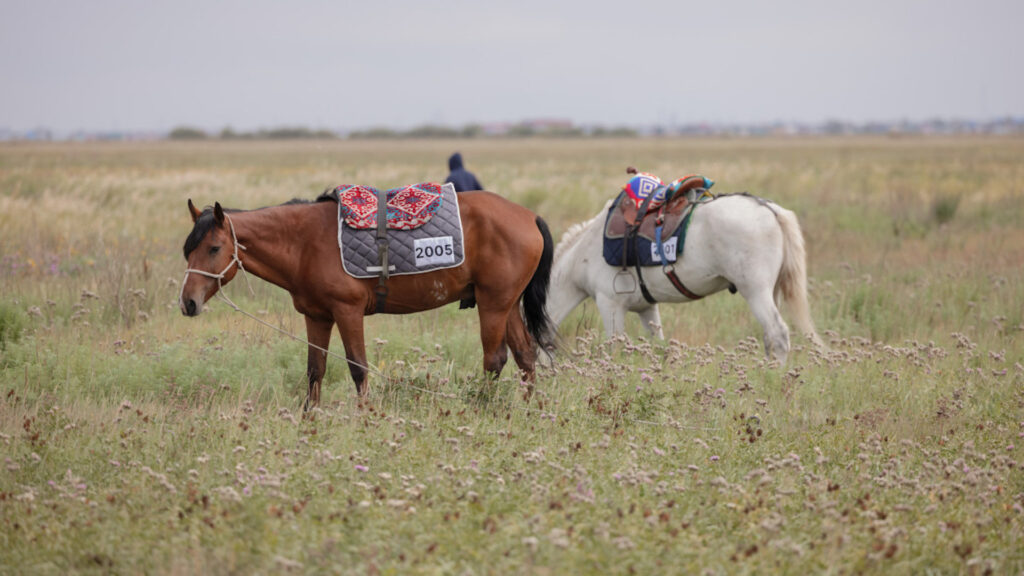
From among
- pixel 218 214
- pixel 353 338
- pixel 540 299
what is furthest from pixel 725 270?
pixel 218 214

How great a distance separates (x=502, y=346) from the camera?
7238mm

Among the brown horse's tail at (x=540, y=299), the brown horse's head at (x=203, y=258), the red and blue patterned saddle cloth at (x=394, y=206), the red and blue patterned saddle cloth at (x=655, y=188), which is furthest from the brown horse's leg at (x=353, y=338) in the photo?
the red and blue patterned saddle cloth at (x=655, y=188)

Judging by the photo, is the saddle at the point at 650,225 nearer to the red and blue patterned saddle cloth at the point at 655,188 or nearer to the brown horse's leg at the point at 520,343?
the red and blue patterned saddle cloth at the point at 655,188

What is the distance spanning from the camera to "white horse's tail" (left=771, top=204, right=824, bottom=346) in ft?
27.7

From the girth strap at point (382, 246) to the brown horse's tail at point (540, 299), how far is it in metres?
1.20

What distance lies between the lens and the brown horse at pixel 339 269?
6.47m

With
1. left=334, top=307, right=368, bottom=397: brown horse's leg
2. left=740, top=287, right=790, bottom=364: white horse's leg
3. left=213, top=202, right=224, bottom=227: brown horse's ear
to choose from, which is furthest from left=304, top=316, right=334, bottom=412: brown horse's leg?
left=740, top=287, right=790, bottom=364: white horse's leg

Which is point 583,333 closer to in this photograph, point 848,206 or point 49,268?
point 49,268

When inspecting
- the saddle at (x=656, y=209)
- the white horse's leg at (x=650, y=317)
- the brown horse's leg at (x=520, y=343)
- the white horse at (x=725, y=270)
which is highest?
the saddle at (x=656, y=209)

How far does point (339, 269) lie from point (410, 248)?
53 centimetres

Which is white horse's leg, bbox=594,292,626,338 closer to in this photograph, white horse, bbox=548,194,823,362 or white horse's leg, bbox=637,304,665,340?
white horse, bbox=548,194,823,362

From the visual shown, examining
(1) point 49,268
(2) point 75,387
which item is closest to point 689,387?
(2) point 75,387

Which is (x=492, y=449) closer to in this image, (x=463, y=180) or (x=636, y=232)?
(x=636, y=232)

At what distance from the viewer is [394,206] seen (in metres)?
6.96
